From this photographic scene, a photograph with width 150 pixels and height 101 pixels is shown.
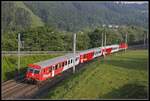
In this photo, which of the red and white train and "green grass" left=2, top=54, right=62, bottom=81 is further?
"green grass" left=2, top=54, right=62, bottom=81

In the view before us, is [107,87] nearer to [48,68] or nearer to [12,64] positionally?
[48,68]

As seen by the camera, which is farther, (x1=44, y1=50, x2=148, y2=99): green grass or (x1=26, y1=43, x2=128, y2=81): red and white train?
(x1=26, y1=43, x2=128, y2=81): red and white train

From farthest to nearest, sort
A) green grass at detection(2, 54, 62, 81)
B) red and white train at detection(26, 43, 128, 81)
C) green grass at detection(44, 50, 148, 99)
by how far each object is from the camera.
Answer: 1. green grass at detection(2, 54, 62, 81)
2. red and white train at detection(26, 43, 128, 81)
3. green grass at detection(44, 50, 148, 99)

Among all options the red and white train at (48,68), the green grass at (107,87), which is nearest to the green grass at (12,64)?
the red and white train at (48,68)

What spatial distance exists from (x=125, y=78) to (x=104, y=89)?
519 cm

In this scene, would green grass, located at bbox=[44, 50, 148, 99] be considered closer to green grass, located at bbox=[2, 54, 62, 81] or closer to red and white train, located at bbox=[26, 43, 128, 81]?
red and white train, located at bbox=[26, 43, 128, 81]

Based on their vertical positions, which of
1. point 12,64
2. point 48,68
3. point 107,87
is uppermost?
point 48,68

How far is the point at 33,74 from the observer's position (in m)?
37.1

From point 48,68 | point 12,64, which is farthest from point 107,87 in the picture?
point 12,64

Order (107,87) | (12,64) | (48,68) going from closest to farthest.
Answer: (107,87) < (48,68) < (12,64)

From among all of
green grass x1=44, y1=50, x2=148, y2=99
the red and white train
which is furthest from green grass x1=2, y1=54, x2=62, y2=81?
green grass x1=44, y1=50, x2=148, y2=99

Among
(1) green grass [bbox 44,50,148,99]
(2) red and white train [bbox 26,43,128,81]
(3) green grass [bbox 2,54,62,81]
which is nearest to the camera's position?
(1) green grass [bbox 44,50,148,99]

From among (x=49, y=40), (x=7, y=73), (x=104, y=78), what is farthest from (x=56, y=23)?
(x=104, y=78)

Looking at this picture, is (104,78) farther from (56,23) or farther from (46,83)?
(56,23)
